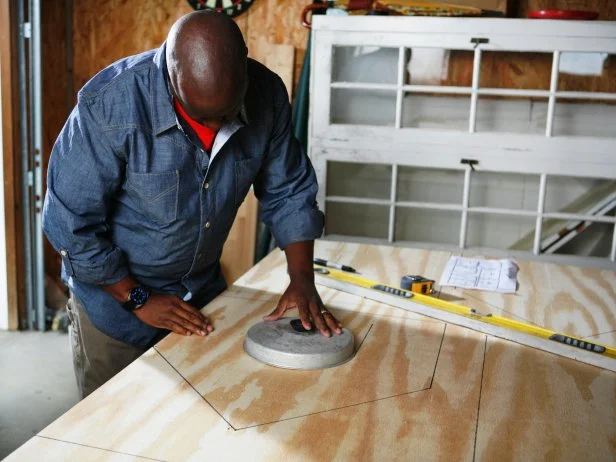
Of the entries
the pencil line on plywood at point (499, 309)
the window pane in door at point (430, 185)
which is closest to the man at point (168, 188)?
the pencil line on plywood at point (499, 309)

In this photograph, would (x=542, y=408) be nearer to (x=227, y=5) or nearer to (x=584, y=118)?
(x=584, y=118)

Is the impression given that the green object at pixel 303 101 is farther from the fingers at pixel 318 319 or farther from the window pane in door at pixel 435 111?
the fingers at pixel 318 319

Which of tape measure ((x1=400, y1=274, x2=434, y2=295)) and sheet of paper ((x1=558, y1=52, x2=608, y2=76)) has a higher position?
sheet of paper ((x1=558, y1=52, x2=608, y2=76))

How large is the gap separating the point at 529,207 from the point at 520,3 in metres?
1.09

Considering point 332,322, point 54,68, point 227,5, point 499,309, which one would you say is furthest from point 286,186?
point 54,68

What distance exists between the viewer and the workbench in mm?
1144

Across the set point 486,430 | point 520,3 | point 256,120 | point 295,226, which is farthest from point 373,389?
point 520,3

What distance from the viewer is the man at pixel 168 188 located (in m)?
1.42

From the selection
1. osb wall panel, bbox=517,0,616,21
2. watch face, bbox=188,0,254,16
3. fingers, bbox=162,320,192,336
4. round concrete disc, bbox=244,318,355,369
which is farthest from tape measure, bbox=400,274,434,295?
watch face, bbox=188,0,254,16

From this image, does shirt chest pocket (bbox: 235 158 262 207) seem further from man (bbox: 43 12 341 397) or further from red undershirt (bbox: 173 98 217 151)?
red undershirt (bbox: 173 98 217 151)

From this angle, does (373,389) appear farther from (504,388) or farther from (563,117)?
(563,117)

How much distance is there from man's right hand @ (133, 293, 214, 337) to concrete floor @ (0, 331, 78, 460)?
1398 millimetres

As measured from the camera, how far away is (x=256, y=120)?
1.78 meters

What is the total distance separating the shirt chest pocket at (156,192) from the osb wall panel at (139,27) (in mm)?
2590
